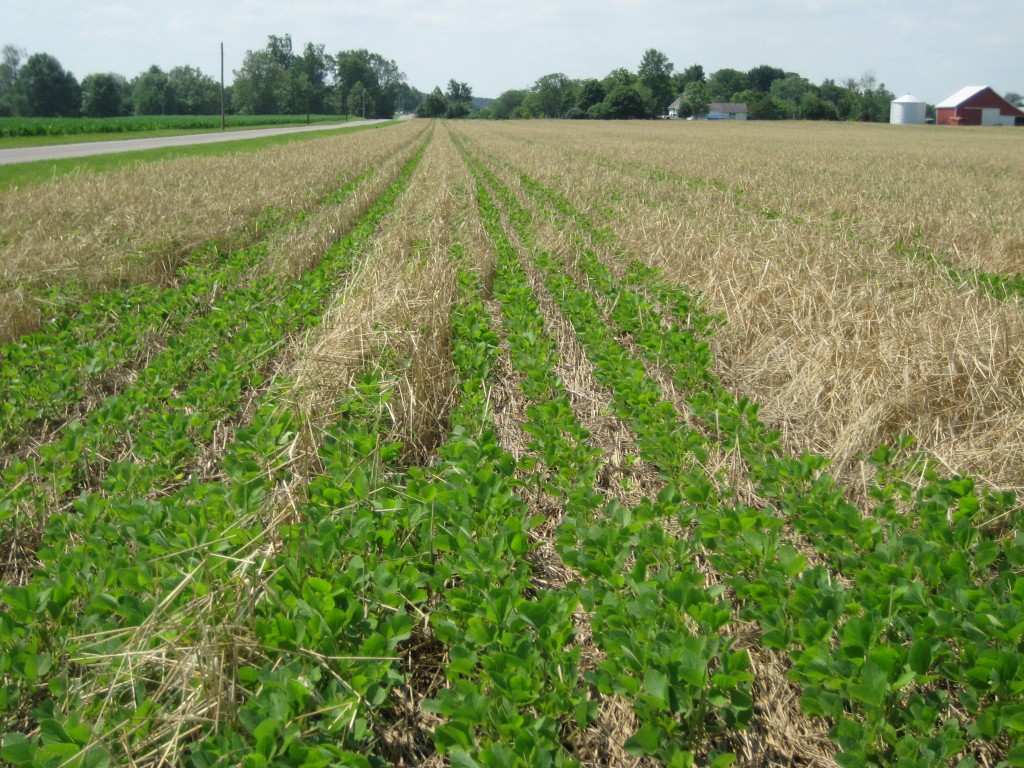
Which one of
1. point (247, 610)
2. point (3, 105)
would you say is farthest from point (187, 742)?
point (3, 105)

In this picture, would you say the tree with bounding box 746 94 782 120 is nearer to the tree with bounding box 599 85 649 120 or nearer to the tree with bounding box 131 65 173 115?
the tree with bounding box 599 85 649 120

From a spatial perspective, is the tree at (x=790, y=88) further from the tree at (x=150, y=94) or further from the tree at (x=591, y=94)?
the tree at (x=150, y=94)

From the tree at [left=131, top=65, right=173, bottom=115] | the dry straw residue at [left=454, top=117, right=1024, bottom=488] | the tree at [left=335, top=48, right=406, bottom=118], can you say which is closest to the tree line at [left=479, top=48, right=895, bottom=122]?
the tree at [left=335, top=48, right=406, bottom=118]

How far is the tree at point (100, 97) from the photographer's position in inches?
3167

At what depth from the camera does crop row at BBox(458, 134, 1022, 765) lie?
6.07 feet

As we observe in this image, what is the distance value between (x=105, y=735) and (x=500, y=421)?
9.41ft

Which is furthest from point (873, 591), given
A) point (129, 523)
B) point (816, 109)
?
point (816, 109)

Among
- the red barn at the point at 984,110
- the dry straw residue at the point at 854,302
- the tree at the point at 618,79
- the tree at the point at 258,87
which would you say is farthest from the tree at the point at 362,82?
the dry straw residue at the point at 854,302

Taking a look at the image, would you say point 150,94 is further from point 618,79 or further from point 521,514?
point 521,514

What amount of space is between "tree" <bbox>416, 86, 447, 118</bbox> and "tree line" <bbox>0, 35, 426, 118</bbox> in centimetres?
1056

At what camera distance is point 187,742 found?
201cm

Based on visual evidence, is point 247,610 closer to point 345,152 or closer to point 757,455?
point 757,455

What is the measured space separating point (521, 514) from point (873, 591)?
1316 mm

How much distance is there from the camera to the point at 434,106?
388 ft
